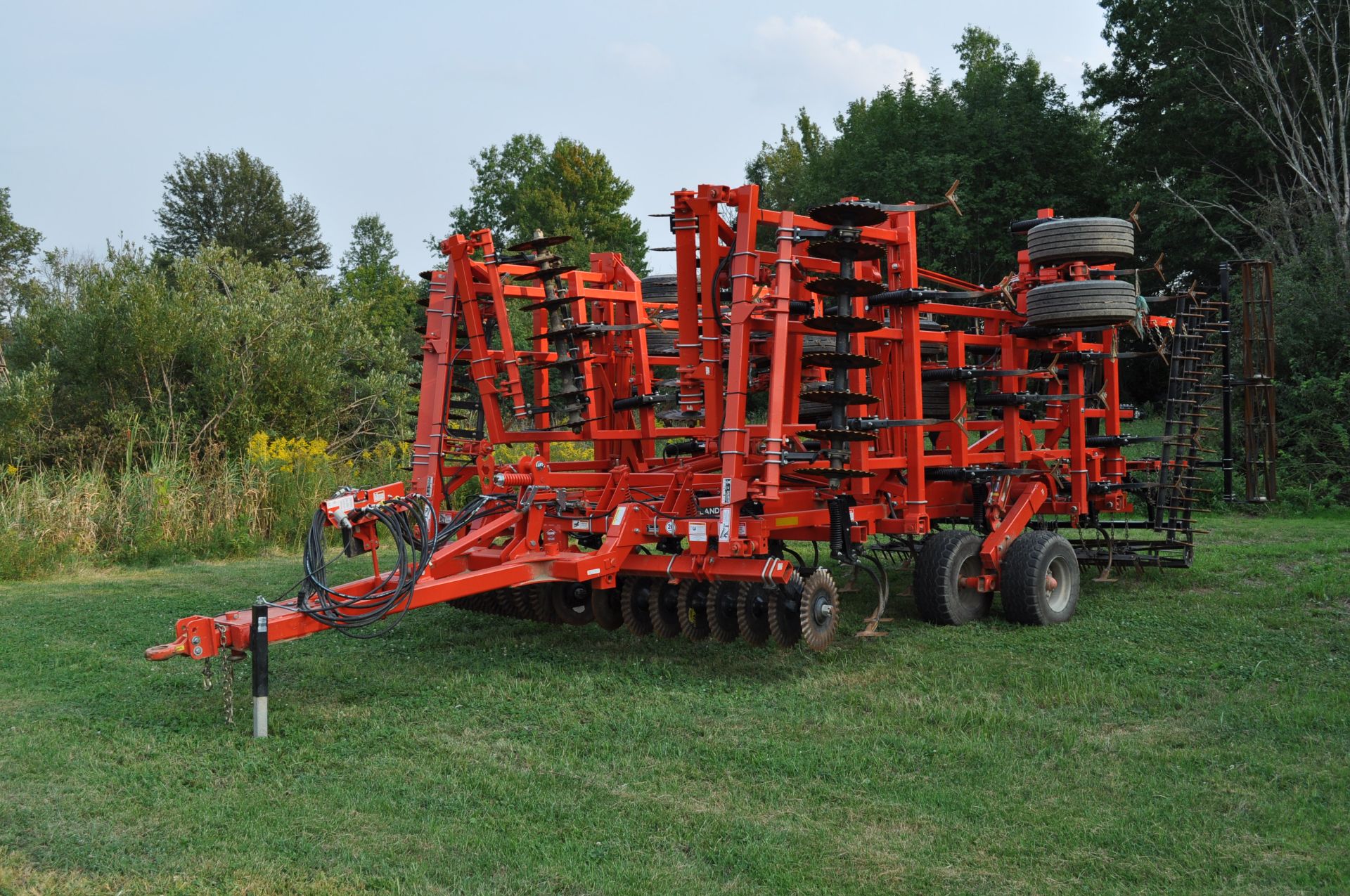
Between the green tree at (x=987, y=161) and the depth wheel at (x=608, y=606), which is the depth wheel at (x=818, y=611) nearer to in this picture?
the depth wheel at (x=608, y=606)

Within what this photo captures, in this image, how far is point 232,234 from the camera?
4131cm

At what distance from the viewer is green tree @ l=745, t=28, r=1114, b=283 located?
30656mm

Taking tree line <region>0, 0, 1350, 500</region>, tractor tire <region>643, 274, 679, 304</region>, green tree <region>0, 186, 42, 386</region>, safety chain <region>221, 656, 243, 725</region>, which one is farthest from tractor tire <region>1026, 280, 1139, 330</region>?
green tree <region>0, 186, 42, 386</region>

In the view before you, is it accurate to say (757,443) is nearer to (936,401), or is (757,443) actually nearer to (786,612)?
(786,612)

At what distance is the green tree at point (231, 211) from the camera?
136 feet

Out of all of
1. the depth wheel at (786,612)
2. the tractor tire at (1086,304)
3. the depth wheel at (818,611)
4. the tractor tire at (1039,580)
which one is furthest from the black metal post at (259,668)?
the tractor tire at (1086,304)

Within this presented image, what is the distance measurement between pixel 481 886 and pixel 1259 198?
24.9m

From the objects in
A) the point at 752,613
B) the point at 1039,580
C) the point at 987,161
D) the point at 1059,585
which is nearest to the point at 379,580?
the point at 752,613

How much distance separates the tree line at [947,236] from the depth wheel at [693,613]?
34.3 ft

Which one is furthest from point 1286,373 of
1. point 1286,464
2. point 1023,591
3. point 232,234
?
point 232,234

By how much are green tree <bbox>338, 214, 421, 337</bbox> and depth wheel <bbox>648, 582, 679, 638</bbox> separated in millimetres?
23347

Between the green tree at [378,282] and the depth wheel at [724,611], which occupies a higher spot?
the green tree at [378,282]

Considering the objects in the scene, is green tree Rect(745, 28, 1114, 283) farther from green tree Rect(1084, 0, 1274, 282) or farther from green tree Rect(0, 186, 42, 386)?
green tree Rect(0, 186, 42, 386)

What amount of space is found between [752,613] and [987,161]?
27690mm
